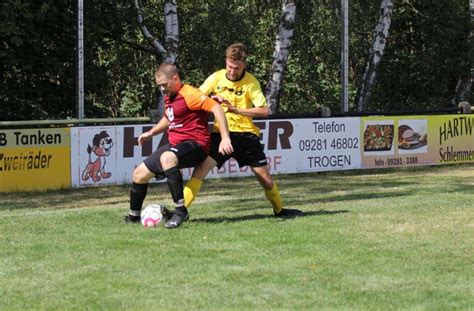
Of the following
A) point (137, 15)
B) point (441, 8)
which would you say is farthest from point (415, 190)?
point (441, 8)

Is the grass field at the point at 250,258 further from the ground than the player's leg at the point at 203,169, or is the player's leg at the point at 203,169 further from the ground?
the player's leg at the point at 203,169

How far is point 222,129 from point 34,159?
712 centimetres

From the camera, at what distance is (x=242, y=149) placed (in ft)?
34.8

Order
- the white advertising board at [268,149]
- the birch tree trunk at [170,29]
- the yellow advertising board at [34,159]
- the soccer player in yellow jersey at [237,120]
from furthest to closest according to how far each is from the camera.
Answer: the birch tree trunk at [170,29], the white advertising board at [268,149], the yellow advertising board at [34,159], the soccer player in yellow jersey at [237,120]

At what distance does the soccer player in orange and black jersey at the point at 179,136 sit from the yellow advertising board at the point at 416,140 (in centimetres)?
1012

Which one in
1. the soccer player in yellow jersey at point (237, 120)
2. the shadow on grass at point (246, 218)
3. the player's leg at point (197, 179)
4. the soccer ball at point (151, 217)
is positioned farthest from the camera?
the shadow on grass at point (246, 218)

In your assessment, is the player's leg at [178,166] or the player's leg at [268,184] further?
the player's leg at [268,184]

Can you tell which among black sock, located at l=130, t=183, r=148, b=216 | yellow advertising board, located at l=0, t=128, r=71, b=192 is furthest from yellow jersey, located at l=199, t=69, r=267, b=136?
yellow advertising board, located at l=0, t=128, r=71, b=192

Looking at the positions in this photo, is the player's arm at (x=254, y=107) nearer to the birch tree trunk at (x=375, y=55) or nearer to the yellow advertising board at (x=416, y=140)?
the yellow advertising board at (x=416, y=140)

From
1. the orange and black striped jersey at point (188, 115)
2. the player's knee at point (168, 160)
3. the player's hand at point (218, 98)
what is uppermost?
the player's hand at point (218, 98)

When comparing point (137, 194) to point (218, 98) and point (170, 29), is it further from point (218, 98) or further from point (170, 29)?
point (170, 29)

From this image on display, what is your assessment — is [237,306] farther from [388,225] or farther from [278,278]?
[388,225]

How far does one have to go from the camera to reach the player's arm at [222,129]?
9.80 m

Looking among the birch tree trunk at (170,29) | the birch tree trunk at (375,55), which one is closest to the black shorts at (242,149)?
the birch tree trunk at (170,29)
